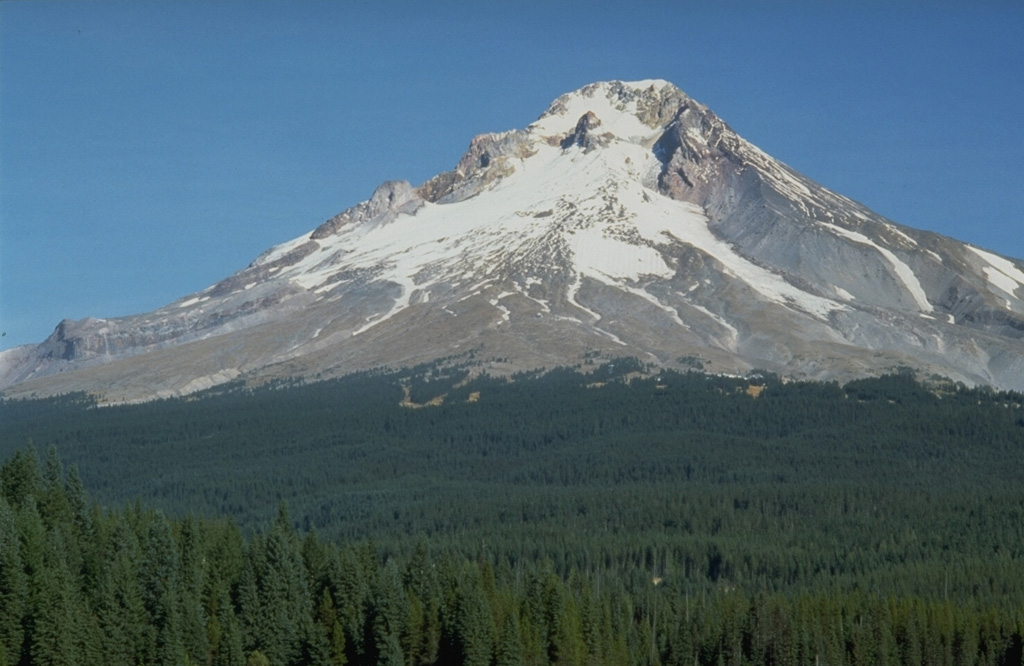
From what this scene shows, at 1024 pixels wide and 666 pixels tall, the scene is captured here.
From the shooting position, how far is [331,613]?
378 ft

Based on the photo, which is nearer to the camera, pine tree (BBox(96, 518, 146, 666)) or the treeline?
pine tree (BBox(96, 518, 146, 666))

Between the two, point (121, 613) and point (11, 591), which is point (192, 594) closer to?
point (121, 613)

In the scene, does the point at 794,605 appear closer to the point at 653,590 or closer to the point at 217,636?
the point at 653,590

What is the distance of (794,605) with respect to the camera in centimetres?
13950

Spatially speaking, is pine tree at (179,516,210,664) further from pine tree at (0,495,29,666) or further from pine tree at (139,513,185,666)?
pine tree at (0,495,29,666)

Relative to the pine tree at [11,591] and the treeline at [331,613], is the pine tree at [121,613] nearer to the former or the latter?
the treeline at [331,613]

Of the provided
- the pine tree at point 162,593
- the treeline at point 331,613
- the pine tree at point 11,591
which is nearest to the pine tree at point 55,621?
the treeline at point 331,613

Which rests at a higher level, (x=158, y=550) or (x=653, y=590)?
(x=158, y=550)

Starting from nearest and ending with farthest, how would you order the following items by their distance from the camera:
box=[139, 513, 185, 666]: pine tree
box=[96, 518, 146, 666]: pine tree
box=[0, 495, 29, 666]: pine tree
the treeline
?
box=[0, 495, 29, 666]: pine tree → box=[96, 518, 146, 666]: pine tree → box=[139, 513, 185, 666]: pine tree → the treeline

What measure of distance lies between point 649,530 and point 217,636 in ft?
295

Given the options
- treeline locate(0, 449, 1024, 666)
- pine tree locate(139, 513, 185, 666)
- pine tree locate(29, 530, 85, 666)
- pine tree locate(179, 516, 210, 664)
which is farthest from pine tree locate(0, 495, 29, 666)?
pine tree locate(179, 516, 210, 664)

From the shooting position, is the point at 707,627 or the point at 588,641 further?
the point at 707,627

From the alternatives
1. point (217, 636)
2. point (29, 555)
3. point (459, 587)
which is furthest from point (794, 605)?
point (29, 555)

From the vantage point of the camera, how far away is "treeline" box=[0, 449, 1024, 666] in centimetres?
10319
